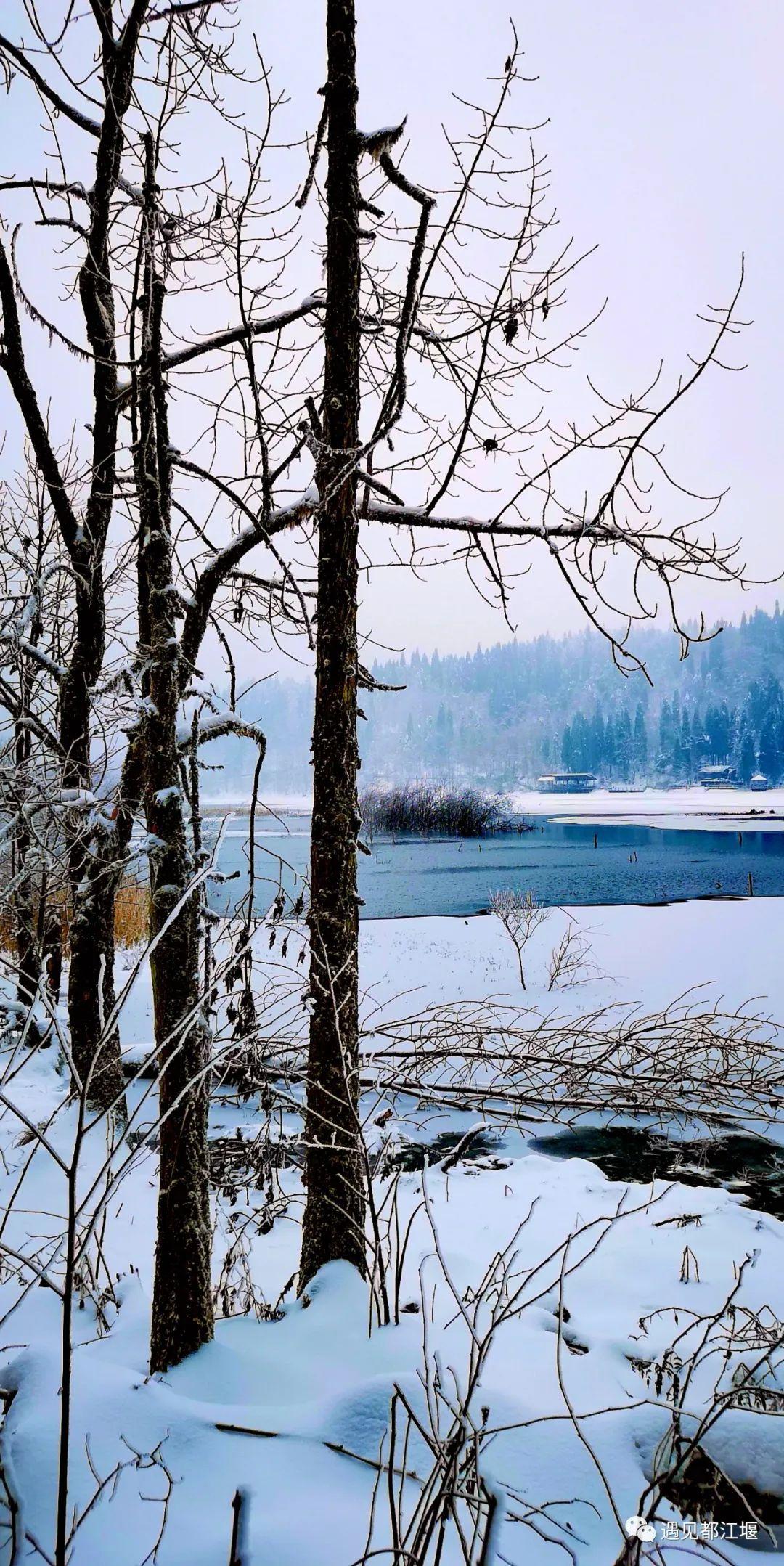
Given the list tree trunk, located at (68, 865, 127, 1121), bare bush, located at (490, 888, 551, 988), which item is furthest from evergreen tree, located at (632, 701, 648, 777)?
tree trunk, located at (68, 865, 127, 1121)

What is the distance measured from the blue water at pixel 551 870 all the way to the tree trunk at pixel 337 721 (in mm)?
13984

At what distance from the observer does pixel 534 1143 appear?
10922mm

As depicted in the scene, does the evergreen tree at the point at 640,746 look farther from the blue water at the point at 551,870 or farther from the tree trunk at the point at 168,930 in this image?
the tree trunk at the point at 168,930

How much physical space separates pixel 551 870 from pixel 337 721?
33765 millimetres

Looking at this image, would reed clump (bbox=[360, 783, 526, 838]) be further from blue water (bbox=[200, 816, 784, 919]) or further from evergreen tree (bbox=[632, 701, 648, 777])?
evergreen tree (bbox=[632, 701, 648, 777])

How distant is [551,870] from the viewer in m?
36.3

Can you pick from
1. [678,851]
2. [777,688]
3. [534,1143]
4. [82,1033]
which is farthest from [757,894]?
[777,688]

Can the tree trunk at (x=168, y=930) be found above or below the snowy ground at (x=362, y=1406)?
above

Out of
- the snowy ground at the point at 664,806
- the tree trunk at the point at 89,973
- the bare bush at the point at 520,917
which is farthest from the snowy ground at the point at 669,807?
the tree trunk at the point at 89,973

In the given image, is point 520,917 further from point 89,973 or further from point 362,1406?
point 362,1406

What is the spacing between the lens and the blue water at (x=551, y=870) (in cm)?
2861

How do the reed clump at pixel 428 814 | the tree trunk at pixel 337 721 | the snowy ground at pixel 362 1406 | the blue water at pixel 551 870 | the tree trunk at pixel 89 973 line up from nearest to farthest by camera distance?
1. the snowy ground at pixel 362 1406
2. the tree trunk at pixel 337 721
3. the tree trunk at pixel 89 973
4. the blue water at pixel 551 870
5. the reed clump at pixel 428 814

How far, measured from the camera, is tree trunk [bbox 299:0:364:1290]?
350 cm

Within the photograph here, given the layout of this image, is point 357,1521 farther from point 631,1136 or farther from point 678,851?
point 678,851
